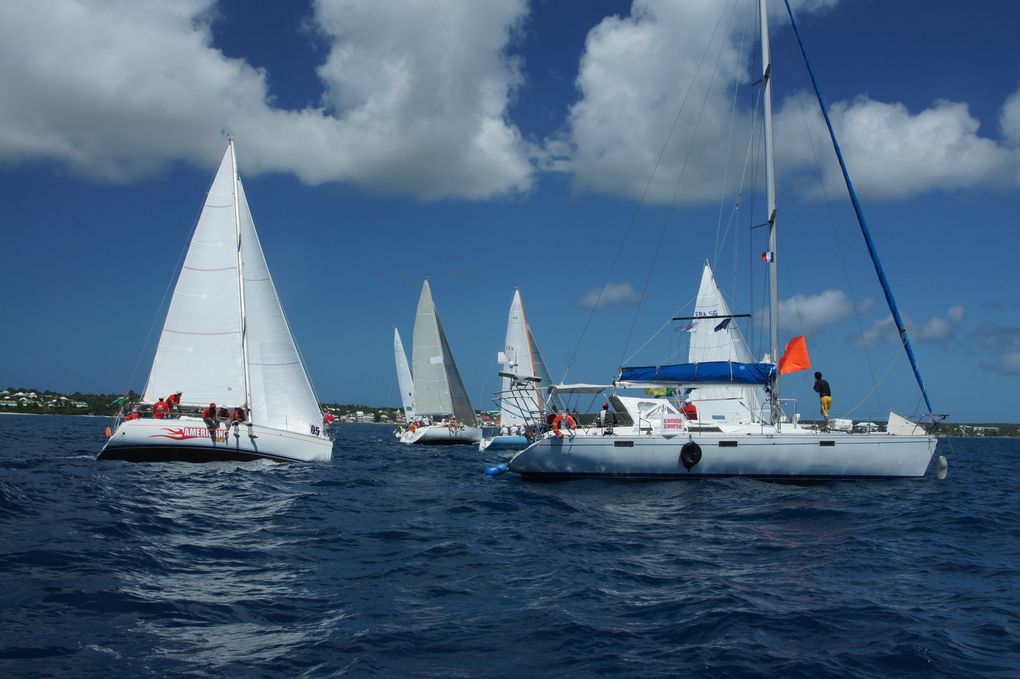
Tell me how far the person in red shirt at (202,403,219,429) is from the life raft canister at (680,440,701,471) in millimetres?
13763

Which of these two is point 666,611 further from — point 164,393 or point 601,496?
point 164,393

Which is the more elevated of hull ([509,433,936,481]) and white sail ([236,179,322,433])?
white sail ([236,179,322,433])

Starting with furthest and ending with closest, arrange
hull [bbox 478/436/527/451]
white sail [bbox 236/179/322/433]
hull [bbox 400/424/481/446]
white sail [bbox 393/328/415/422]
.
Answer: white sail [bbox 393/328/415/422] → hull [bbox 400/424/481/446] → hull [bbox 478/436/527/451] → white sail [bbox 236/179/322/433]

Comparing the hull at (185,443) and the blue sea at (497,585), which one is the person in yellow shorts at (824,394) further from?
the hull at (185,443)

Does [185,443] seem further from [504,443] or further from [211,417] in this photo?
[504,443]

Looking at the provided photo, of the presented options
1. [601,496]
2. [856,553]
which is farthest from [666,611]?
[601,496]

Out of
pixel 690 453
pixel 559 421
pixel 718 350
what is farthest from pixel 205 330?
pixel 718 350

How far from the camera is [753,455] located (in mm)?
19266

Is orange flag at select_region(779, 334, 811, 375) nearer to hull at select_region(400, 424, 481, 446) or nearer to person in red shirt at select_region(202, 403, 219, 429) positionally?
person in red shirt at select_region(202, 403, 219, 429)

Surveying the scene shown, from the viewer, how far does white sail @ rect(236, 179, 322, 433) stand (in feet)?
81.5

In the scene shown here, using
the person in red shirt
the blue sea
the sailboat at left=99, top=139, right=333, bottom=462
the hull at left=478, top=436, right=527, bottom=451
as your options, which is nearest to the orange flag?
the blue sea

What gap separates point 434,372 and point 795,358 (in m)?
31.5

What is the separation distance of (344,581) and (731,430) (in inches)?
546

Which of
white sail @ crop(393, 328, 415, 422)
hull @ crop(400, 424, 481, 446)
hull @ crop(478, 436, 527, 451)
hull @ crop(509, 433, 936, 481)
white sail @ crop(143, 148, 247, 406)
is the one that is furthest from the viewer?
white sail @ crop(393, 328, 415, 422)
